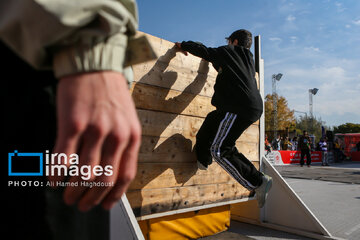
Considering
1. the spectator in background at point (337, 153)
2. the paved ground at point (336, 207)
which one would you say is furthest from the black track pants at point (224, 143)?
the spectator in background at point (337, 153)

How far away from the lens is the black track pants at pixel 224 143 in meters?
2.69

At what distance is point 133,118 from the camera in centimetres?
60

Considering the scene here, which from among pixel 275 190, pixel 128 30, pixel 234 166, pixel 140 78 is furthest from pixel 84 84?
pixel 275 190

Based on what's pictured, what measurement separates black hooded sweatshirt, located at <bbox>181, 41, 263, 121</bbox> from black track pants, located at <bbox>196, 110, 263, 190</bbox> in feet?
0.28

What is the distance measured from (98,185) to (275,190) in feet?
12.1

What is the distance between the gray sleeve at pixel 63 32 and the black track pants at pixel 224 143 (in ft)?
7.01

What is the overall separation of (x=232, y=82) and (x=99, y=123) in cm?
224

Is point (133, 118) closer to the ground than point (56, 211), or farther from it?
Answer: farther from it

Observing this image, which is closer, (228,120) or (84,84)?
(84,84)

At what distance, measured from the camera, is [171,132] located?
275 cm

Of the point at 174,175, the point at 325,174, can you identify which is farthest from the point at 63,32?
the point at 325,174

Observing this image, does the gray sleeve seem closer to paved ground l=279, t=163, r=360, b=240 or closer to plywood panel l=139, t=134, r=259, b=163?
plywood panel l=139, t=134, r=259, b=163

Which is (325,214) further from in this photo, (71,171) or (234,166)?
(71,171)

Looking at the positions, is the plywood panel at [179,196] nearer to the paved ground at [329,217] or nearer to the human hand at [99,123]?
the paved ground at [329,217]
